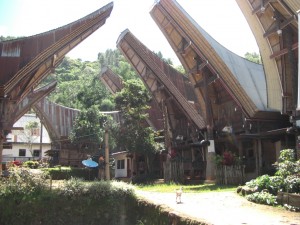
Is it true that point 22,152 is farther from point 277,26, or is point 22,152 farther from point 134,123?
point 277,26

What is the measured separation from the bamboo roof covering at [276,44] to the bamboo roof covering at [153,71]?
5.89 meters

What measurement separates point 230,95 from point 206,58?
2764 millimetres

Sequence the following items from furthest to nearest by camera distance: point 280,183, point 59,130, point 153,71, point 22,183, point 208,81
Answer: point 59,130
point 153,71
point 208,81
point 22,183
point 280,183

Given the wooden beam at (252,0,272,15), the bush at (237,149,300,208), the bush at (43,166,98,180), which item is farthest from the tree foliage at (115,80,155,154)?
the bush at (237,149,300,208)

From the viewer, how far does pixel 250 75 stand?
73.4 feet

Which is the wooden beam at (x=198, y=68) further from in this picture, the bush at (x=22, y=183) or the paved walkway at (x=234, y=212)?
the bush at (x=22, y=183)

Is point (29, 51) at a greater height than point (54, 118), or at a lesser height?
greater

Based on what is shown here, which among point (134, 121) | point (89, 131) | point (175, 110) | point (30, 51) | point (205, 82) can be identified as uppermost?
point (30, 51)

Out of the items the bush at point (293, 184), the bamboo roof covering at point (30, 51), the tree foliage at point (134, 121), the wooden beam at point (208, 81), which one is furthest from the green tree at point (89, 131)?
the bush at point (293, 184)

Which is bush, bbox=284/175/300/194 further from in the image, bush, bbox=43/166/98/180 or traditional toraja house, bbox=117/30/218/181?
bush, bbox=43/166/98/180

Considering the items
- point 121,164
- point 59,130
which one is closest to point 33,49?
point 121,164

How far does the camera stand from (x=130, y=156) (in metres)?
27.3

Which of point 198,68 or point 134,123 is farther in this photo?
point 134,123

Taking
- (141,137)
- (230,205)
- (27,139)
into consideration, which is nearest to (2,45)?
(141,137)
